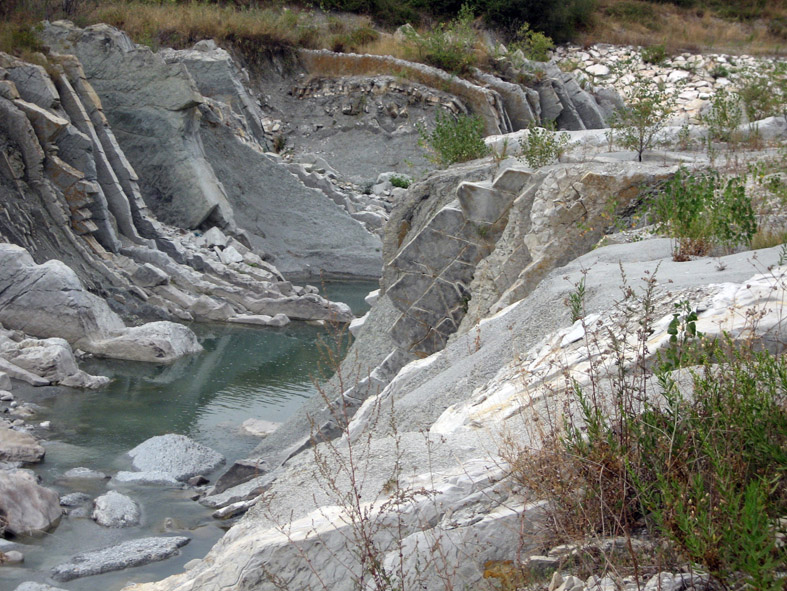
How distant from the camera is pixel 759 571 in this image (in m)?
1.84

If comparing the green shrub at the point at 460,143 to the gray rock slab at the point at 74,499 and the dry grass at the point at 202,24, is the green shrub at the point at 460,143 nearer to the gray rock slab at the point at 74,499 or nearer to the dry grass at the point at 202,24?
the gray rock slab at the point at 74,499

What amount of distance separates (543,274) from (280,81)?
1910cm

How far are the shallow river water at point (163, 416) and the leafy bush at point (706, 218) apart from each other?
2353 millimetres

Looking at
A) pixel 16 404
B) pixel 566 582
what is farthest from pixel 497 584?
pixel 16 404

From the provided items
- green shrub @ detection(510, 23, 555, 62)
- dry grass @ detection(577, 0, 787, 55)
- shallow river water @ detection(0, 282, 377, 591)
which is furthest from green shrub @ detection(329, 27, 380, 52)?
shallow river water @ detection(0, 282, 377, 591)

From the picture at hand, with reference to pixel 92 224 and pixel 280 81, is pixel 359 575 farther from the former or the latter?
pixel 280 81

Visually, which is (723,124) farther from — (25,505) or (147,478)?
(25,505)

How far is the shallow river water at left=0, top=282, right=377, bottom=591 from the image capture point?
5.81 m

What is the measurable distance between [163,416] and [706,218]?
639 cm

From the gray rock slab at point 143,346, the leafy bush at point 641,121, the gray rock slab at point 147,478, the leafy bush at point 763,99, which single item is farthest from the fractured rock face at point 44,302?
the leafy bush at point 763,99

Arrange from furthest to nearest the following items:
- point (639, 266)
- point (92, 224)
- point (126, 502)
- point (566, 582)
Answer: point (92, 224), point (126, 502), point (639, 266), point (566, 582)

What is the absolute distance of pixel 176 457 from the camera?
770 cm

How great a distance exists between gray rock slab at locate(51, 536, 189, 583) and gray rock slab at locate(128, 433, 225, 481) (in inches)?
59.6

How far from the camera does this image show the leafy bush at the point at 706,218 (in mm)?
4793
